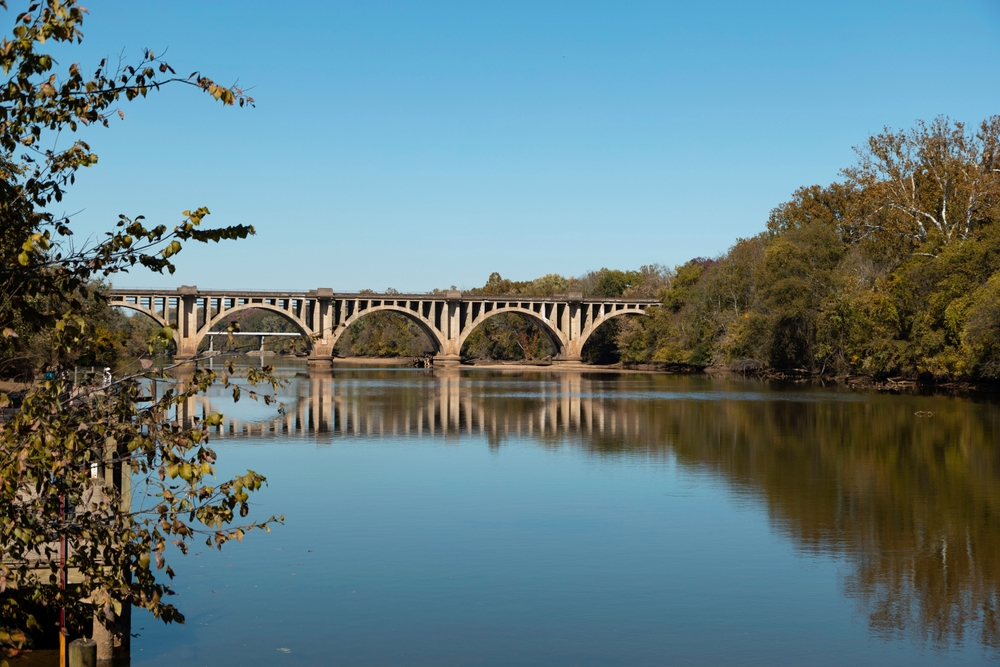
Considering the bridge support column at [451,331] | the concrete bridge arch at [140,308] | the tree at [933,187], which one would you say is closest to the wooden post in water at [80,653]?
the tree at [933,187]

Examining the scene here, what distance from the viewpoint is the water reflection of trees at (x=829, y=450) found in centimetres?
1280

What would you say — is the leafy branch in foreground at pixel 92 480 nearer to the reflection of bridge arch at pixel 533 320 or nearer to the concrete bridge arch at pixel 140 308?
the concrete bridge arch at pixel 140 308

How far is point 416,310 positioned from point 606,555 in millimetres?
83439

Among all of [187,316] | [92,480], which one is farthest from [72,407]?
[187,316]

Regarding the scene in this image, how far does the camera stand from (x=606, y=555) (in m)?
14.3

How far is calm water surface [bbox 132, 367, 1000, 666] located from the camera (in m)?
10.6

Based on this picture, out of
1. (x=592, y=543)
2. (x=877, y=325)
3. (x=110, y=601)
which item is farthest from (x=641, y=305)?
(x=110, y=601)

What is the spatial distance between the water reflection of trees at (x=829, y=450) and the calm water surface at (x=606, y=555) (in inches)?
2.9

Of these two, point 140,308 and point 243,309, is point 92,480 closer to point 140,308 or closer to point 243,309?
point 140,308

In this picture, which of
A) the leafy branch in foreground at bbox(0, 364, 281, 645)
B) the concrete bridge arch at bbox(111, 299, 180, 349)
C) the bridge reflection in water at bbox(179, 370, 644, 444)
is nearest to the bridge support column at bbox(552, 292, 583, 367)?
the concrete bridge arch at bbox(111, 299, 180, 349)

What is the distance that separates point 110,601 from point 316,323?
86982mm

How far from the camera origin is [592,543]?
15.1 meters

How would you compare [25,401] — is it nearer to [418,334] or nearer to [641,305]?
[641,305]

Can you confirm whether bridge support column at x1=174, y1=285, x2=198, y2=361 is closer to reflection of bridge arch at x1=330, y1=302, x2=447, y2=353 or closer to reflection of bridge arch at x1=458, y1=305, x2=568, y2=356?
reflection of bridge arch at x1=330, y1=302, x2=447, y2=353
